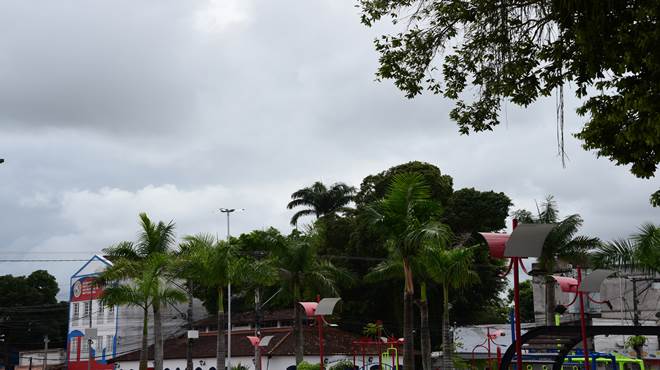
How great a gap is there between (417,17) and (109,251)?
21.9m

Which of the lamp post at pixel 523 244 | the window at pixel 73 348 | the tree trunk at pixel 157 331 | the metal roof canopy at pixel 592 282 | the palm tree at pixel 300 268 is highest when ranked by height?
the palm tree at pixel 300 268

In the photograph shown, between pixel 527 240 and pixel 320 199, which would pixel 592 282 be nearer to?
pixel 527 240

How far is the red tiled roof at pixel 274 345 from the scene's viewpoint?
44812 millimetres

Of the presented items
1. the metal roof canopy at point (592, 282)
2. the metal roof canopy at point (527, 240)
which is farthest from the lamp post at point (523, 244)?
the metal roof canopy at point (592, 282)

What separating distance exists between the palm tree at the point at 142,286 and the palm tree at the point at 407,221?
1095 centimetres

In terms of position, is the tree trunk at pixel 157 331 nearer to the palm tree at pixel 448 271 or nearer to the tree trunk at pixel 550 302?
the palm tree at pixel 448 271

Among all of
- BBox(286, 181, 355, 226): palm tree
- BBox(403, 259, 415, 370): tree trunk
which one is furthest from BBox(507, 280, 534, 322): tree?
BBox(403, 259, 415, 370): tree trunk

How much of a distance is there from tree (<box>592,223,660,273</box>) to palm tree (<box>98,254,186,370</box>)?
15955mm

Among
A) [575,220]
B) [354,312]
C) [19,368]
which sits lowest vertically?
[19,368]

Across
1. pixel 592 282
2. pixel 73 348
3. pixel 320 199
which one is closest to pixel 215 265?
pixel 592 282

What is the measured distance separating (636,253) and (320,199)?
38295mm

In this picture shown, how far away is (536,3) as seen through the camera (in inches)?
449

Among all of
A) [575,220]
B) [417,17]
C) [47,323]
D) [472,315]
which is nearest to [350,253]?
[472,315]

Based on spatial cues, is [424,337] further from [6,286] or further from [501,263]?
[6,286]
